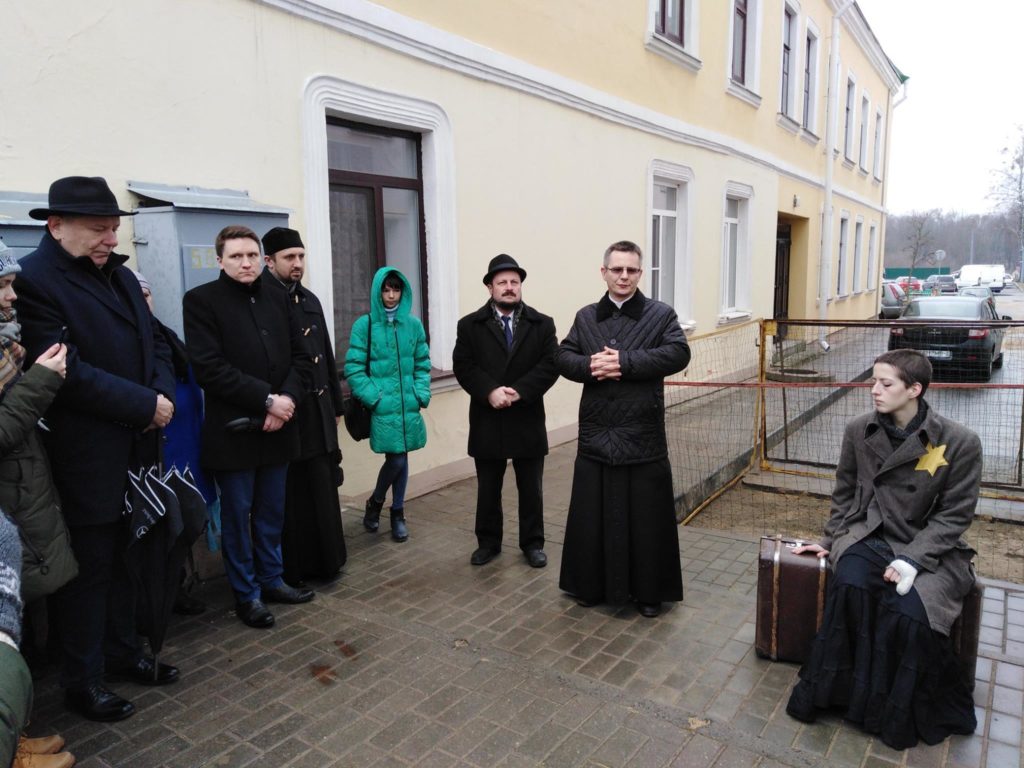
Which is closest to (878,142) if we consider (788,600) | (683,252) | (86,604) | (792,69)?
(792,69)

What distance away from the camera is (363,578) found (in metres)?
4.41

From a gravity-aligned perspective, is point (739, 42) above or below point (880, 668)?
above

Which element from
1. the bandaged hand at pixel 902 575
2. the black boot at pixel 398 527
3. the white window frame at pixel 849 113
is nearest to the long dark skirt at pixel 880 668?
the bandaged hand at pixel 902 575

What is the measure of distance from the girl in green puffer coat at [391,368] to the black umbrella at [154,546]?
A: 1.67 meters

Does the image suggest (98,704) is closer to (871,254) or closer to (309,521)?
(309,521)

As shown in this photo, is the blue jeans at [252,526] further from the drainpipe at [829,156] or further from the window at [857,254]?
the window at [857,254]

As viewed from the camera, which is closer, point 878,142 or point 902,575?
point 902,575

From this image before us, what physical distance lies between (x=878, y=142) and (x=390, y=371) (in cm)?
2360

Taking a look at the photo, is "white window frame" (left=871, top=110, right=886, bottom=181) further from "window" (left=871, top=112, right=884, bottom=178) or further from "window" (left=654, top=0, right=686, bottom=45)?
"window" (left=654, top=0, right=686, bottom=45)

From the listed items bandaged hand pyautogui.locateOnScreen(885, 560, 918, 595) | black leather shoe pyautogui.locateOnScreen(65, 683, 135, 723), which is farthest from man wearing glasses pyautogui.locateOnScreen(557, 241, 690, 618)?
black leather shoe pyautogui.locateOnScreen(65, 683, 135, 723)

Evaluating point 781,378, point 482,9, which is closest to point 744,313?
point 781,378

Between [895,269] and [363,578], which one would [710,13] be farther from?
[895,269]

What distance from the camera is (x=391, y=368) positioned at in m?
4.75

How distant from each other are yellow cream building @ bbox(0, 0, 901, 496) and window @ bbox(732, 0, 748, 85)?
5 cm
